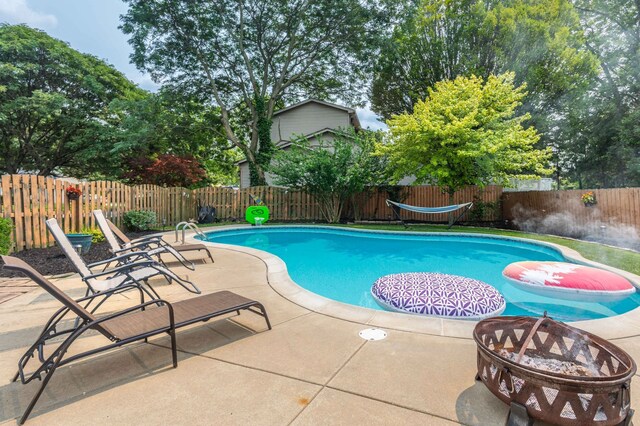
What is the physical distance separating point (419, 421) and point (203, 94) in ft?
63.1

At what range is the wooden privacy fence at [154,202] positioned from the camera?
5828 millimetres

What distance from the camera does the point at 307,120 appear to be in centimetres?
1831

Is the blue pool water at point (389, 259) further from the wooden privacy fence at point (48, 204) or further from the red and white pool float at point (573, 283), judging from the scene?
the wooden privacy fence at point (48, 204)

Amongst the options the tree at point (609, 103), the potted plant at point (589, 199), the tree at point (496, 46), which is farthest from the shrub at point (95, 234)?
the tree at point (609, 103)

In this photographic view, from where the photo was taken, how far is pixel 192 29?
50.4ft

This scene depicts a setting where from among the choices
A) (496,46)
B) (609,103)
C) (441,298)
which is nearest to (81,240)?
(441,298)

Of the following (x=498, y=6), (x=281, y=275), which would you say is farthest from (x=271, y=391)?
(x=498, y=6)

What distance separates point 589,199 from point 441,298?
7742 mm

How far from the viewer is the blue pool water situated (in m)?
4.38

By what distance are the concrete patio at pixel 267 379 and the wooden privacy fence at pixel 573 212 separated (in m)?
7.11

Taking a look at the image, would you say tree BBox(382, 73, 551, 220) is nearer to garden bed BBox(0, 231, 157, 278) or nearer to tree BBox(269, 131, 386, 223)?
tree BBox(269, 131, 386, 223)

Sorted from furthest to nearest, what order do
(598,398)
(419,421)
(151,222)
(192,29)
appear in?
(192,29) < (151,222) < (419,421) < (598,398)

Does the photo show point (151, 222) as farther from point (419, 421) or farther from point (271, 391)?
point (419, 421)

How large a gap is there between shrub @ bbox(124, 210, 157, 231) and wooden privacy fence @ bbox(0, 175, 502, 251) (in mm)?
181
